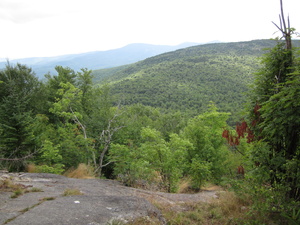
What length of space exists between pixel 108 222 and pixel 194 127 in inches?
462

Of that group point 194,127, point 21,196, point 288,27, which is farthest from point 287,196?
point 194,127

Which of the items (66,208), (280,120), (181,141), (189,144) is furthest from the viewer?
(189,144)

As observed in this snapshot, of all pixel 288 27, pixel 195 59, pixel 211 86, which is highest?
pixel 195 59

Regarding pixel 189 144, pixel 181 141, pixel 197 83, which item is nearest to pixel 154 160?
pixel 181 141

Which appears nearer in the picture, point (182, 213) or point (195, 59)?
point (182, 213)

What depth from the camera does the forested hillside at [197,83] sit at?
272ft

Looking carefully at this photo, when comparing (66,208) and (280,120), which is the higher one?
(280,120)

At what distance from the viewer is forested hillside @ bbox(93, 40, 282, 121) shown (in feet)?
272

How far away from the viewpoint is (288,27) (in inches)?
204

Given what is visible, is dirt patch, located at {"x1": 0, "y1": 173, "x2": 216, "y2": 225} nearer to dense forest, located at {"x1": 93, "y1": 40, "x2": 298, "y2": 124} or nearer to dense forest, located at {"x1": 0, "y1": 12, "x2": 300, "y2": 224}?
dense forest, located at {"x1": 0, "y1": 12, "x2": 300, "y2": 224}

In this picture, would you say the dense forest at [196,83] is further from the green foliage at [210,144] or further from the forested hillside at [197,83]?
the green foliage at [210,144]

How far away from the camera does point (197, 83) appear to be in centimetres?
10656

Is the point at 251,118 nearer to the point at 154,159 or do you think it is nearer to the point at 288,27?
the point at 288,27

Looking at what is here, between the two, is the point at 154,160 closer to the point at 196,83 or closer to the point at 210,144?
the point at 210,144
